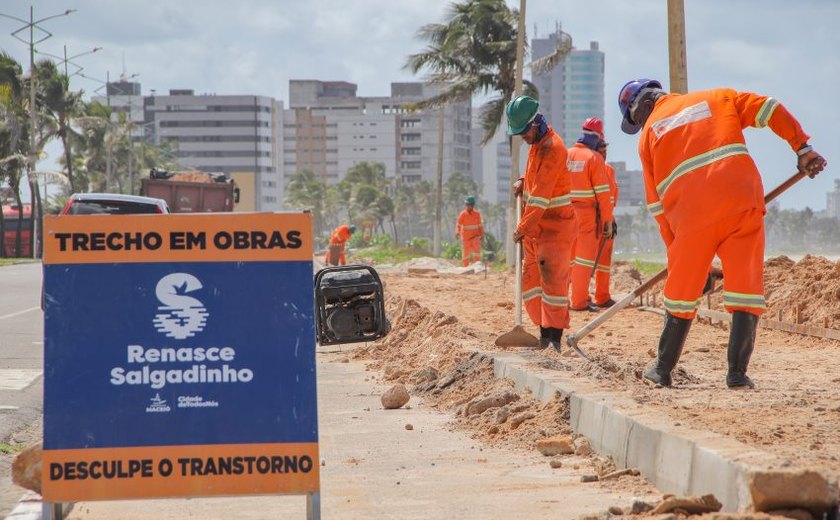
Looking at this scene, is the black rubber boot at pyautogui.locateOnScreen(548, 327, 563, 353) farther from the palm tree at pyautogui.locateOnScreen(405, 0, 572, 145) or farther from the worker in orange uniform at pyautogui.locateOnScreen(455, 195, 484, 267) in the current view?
the palm tree at pyautogui.locateOnScreen(405, 0, 572, 145)

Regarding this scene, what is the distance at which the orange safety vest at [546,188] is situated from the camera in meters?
10.6

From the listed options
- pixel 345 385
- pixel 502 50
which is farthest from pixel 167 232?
pixel 502 50

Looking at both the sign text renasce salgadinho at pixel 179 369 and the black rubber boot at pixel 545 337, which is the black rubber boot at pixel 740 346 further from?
the sign text renasce salgadinho at pixel 179 369

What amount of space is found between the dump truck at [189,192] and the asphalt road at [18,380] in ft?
51.0

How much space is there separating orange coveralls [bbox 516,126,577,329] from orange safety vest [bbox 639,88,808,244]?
254cm

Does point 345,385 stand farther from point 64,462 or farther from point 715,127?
point 64,462

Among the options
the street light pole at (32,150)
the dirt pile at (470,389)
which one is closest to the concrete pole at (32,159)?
the street light pole at (32,150)

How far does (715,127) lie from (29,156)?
62145mm

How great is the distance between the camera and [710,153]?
25.6 ft

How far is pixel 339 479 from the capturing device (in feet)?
21.8

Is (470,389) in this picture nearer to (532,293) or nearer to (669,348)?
(532,293)

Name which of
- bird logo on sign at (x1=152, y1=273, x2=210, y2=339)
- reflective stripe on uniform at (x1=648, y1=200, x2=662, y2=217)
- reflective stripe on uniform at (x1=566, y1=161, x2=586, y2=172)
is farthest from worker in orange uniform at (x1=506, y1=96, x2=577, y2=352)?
bird logo on sign at (x1=152, y1=273, x2=210, y2=339)

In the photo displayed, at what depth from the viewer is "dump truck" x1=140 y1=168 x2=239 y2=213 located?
38.5 metres

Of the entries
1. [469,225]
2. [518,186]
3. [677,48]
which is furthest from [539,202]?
[469,225]
